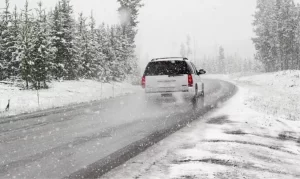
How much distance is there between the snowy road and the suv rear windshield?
1.77m

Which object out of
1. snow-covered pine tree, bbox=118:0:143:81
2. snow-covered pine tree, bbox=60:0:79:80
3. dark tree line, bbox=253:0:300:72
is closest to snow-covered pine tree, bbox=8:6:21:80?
snow-covered pine tree, bbox=60:0:79:80

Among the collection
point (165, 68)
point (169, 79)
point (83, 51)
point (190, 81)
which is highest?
point (83, 51)

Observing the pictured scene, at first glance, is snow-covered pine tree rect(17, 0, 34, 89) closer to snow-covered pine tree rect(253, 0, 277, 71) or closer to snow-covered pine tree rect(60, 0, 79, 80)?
snow-covered pine tree rect(60, 0, 79, 80)

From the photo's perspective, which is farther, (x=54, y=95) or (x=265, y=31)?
(x=265, y=31)

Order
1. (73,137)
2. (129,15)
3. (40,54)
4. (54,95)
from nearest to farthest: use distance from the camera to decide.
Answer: (73,137), (54,95), (40,54), (129,15)

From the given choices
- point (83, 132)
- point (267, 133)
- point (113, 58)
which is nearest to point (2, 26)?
point (113, 58)

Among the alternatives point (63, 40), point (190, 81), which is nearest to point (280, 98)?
point (190, 81)

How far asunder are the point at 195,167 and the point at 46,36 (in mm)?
23972

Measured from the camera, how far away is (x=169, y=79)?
13961 millimetres

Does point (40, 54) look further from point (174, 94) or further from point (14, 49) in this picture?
point (174, 94)

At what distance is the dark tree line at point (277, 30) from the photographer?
213ft

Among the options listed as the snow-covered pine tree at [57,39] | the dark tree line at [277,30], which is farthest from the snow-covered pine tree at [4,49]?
the dark tree line at [277,30]

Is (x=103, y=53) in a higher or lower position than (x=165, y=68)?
higher

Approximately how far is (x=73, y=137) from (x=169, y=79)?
681 centimetres
